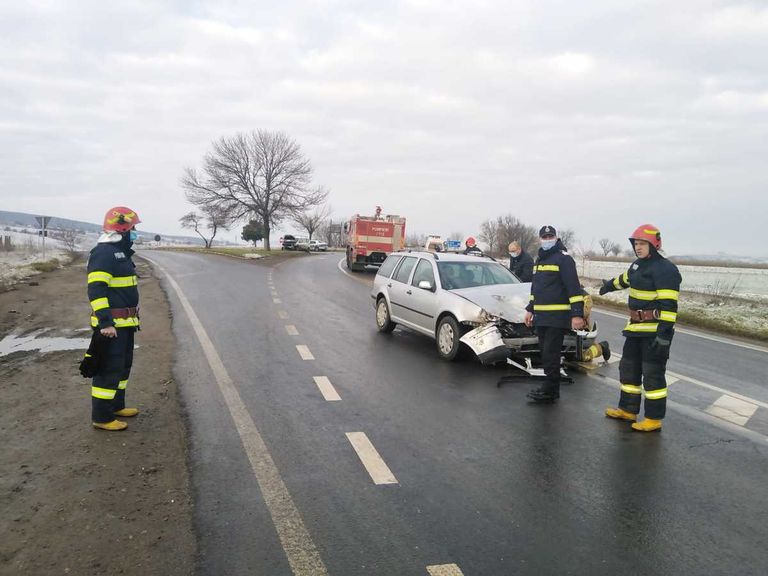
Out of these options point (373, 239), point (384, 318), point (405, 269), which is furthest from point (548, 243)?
point (373, 239)

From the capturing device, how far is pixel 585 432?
5293 mm

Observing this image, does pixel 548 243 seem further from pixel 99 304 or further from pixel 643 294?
pixel 99 304

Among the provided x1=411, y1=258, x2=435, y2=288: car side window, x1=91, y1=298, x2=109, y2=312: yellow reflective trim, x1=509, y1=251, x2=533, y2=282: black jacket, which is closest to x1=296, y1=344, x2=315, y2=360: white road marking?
x1=411, y1=258, x2=435, y2=288: car side window

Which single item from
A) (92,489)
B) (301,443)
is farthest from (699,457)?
(92,489)

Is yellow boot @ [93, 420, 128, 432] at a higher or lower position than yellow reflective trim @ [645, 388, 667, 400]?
lower

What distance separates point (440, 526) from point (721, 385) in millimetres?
5482

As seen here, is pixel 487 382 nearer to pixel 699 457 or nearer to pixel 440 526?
pixel 699 457

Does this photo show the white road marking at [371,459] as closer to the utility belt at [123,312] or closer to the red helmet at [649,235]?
the utility belt at [123,312]

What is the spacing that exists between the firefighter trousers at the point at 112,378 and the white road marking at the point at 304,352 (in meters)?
3.00

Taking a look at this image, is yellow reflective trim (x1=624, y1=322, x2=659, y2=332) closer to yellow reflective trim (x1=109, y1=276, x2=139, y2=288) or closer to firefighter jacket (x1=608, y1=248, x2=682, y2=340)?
firefighter jacket (x1=608, y1=248, x2=682, y2=340)

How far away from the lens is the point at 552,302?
20.4ft

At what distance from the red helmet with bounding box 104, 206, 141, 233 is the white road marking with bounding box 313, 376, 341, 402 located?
103 inches

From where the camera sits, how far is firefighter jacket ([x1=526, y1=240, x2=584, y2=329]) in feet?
20.1

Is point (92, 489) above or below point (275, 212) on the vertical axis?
below
